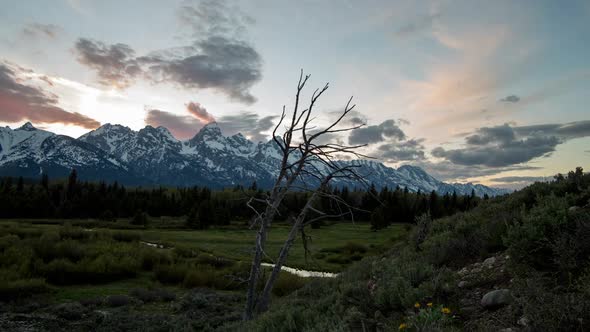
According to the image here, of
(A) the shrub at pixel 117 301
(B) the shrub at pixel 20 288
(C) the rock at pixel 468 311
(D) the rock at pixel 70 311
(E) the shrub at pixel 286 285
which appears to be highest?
(C) the rock at pixel 468 311

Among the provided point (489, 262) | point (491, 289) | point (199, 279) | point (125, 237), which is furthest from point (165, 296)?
point (125, 237)

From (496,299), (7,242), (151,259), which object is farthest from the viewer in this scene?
(151,259)

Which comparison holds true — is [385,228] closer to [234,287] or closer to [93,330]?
[234,287]

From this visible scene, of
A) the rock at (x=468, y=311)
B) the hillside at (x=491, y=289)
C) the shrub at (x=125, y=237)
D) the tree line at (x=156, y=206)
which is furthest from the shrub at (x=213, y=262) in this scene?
the tree line at (x=156, y=206)

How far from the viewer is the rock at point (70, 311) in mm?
15359

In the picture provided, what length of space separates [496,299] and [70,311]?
17.3 meters

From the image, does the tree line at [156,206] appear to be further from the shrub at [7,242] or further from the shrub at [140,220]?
the shrub at [7,242]

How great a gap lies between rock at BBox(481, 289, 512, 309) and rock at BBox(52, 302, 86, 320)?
1662cm

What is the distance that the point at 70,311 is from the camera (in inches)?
615

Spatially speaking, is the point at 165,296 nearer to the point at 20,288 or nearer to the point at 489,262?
the point at 20,288

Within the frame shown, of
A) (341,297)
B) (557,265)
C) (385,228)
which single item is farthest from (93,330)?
(385,228)

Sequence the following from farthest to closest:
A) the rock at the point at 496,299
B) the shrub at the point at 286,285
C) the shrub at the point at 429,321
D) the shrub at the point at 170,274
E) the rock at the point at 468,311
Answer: the shrub at the point at 170,274
the shrub at the point at 286,285
the rock at the point at 468,311
the rock at the point at 496,299
the shrub at the point at 429,321

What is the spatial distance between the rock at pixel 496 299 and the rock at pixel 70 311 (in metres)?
16.6

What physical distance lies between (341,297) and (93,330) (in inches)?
455
